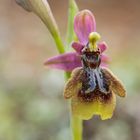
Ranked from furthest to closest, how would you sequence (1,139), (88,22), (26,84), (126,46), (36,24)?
(36,24) < (126,46) < (26,84) < (1,139) < (88,22)

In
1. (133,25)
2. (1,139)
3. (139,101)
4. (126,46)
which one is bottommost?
(1,139)

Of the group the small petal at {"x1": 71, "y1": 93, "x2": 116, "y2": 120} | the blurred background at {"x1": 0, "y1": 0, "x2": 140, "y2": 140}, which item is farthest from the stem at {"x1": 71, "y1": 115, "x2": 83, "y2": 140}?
the blurred background at {"x1": 0, "y1": 0, "x2": 140, "y2": 140}

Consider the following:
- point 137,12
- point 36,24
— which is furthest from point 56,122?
point 137,12

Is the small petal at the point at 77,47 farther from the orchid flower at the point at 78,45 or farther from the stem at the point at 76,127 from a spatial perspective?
the stem at the point at 76,127

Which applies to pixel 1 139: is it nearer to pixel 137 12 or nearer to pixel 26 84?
pixel 26 84

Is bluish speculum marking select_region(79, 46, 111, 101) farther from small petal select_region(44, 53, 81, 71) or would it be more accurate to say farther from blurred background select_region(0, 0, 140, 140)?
blurred background select_region(0, 0, 140, 140)

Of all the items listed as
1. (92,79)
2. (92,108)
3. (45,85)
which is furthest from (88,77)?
(45,85)

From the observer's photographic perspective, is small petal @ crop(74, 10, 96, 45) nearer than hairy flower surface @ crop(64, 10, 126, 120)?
No
